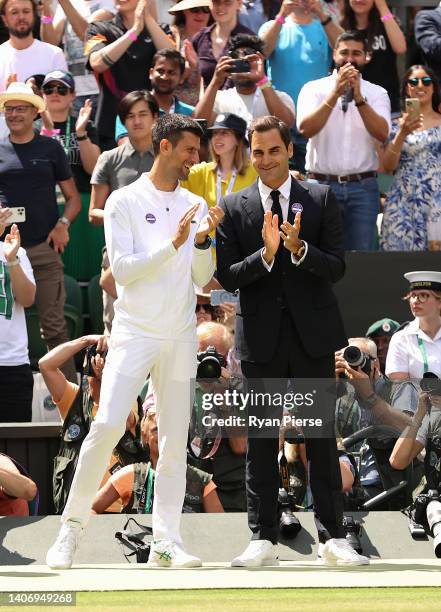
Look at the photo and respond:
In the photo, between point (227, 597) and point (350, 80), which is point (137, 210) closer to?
point (227, 597)

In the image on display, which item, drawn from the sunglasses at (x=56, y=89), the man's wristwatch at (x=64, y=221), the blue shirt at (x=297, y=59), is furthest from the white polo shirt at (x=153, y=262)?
the blue shirt at (x=297, y=59)

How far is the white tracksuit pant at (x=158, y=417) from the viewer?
692 cm

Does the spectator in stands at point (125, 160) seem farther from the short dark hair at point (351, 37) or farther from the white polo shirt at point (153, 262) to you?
the white polo shirt at point (153, 262)

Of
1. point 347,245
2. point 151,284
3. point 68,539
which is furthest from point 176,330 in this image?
point 347,245

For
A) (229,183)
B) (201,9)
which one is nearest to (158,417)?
(229,183)

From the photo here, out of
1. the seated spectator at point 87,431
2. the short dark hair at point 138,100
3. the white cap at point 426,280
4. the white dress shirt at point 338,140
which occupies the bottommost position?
the seated spectator at point 87,431

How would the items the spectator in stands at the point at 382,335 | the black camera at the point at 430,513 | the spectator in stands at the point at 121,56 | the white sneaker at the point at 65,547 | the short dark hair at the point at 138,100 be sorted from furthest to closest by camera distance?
the spectator in stands at the point at 121,56, the short dark hair at the point at 138,100, the spectator in stands at the point at 382,335, the black camera at the point at 430,513, the white sneaker at the point at 65,547

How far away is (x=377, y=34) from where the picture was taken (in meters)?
12.1

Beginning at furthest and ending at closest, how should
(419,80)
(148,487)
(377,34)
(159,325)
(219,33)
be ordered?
(377,34)
(219,33)
(419,80)
(148,487)
(159,325)

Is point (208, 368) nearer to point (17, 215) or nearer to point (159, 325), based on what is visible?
point (159, 325)

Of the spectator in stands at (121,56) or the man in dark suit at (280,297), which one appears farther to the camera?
the spectator in stands at (121,56)

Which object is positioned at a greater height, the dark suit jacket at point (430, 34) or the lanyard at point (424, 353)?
the dark suit jacket at point (430, 34)

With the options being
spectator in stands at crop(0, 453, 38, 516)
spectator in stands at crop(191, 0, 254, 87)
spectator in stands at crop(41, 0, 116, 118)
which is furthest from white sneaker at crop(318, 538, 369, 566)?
spectator in stands at crop(41, 0, 116, 118)

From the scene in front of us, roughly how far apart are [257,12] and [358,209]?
2966 mm
